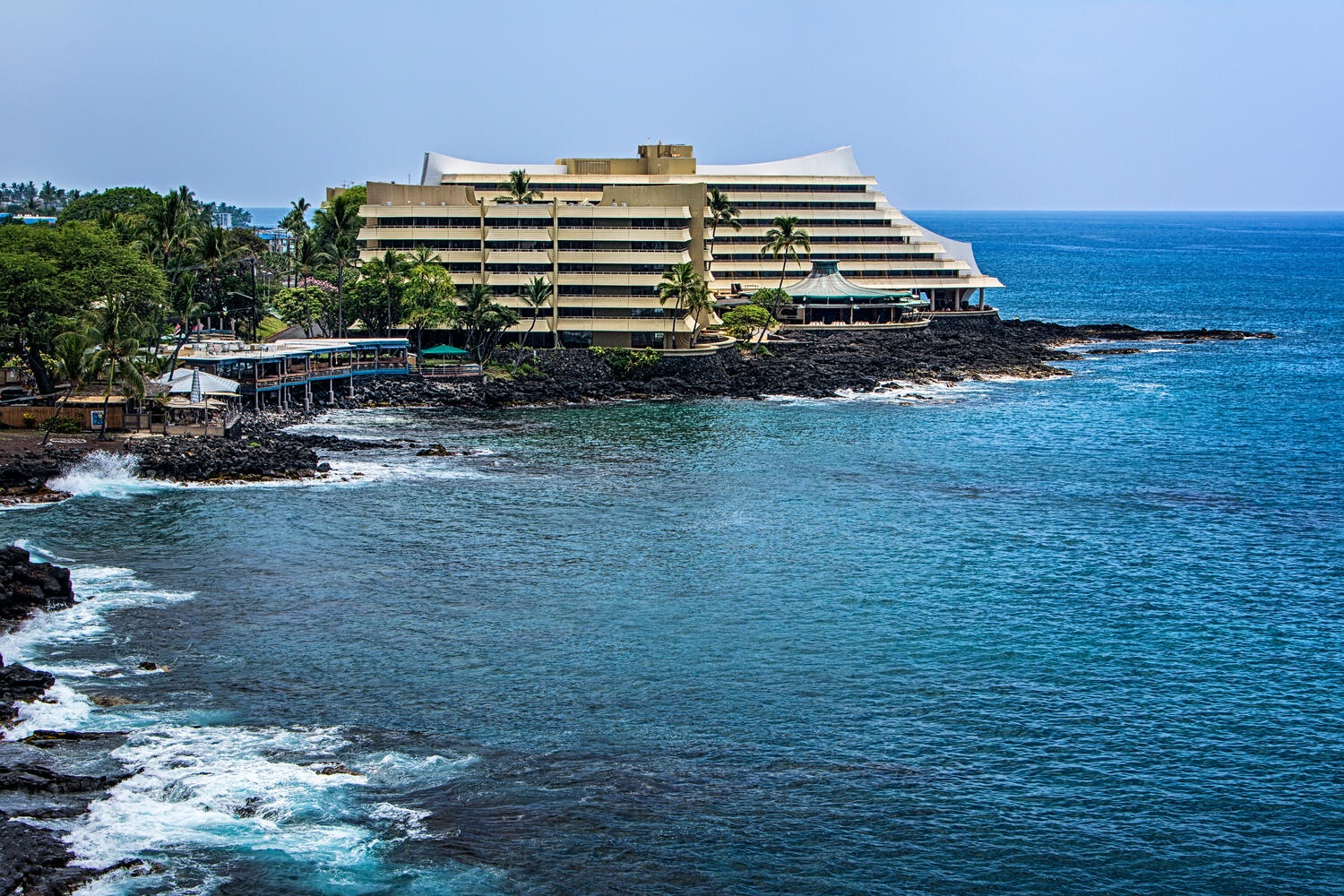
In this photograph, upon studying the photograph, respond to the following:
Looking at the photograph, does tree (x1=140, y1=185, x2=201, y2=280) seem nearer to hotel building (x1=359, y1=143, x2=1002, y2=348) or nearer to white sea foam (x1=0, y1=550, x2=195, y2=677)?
hotel building (x1=359, y1=143, x2=1002, y2=348)

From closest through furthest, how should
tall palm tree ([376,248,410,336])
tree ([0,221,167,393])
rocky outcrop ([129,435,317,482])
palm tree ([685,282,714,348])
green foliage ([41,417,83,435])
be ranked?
1. rocky outcrop ([129,435,317,482])
2. green foliage ([41,417,83,435])
3. tree ([0,221,167,393])
4. tall palm tree ([376,248,410,336])
5. palm tree ([685,282,714,348])

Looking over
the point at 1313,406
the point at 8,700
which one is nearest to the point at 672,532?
the point at 8,700

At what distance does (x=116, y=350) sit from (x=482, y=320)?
41820mm

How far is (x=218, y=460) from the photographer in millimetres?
79000

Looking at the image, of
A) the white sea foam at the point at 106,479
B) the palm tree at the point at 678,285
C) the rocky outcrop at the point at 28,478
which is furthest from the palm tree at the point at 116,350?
the palm tree at the point at 678,285

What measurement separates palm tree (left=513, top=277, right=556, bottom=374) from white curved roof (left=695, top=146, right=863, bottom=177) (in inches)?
1845

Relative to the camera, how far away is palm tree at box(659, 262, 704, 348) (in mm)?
122312

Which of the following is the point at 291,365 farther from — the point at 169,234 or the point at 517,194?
the point at 517,194

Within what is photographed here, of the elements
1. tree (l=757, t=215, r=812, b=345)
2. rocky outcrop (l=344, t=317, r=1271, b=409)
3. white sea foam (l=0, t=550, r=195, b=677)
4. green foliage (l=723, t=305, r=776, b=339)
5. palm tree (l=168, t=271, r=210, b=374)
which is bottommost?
white sea foam (l=0, t=550, r=195, b=677)

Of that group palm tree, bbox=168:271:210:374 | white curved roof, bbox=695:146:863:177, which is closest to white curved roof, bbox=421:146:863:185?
white curved roof, bbox=695:146:863:177

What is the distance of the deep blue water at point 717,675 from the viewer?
36375 mm

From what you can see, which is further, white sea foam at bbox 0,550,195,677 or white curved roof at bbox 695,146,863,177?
white curved roof at bbox 695,146,863,177

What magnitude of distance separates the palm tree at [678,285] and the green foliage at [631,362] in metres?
5.50

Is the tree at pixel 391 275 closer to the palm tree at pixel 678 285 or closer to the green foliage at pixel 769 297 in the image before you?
the palm tree at pixel 678 285
